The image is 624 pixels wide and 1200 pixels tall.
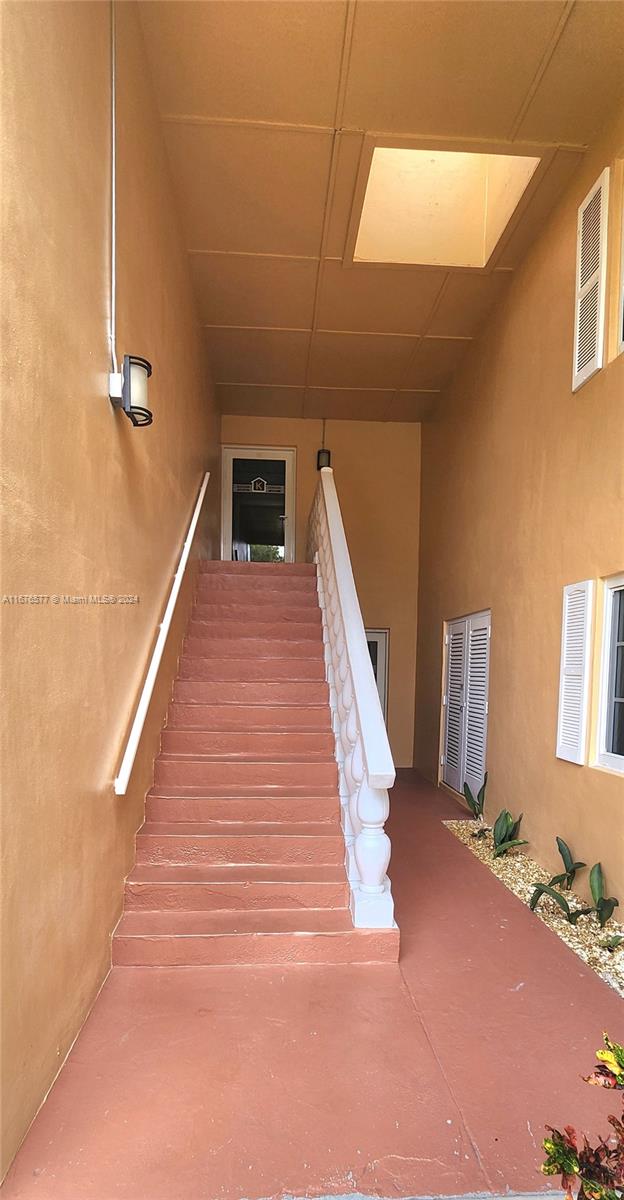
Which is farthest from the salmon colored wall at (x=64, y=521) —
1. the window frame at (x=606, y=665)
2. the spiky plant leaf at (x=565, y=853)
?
the window frame at (x=606, y=665)

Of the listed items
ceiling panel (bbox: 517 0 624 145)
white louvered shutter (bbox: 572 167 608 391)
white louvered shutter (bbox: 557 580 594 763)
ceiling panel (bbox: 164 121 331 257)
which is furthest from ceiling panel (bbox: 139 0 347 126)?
white louvered shutter (bbox: 557 580 594 763)

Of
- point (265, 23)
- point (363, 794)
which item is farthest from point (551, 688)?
point (265, 23)

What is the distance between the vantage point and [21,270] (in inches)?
57.7

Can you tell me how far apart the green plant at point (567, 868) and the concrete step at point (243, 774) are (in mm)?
1157

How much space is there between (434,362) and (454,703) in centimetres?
299

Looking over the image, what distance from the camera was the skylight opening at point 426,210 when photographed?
4043 millimetres

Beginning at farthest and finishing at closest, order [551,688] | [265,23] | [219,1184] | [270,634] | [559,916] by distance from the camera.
Answer: [270,634], [551,688], [559,916], [265,23], [219,1184]

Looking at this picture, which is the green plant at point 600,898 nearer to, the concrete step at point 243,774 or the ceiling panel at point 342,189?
the concrete step at point 243,774

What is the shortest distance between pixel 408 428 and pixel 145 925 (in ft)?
19.1

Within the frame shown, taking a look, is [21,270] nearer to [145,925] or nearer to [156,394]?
[156,394]

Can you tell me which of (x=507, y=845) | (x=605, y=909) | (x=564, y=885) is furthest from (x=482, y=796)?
(x=605, y=909)

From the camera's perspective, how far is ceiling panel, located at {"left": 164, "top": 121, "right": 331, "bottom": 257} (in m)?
3.15

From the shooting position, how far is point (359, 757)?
2604 mm

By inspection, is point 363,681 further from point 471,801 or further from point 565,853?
point 471,801
